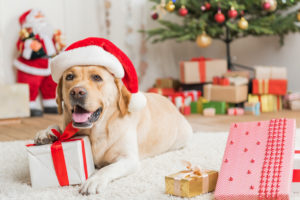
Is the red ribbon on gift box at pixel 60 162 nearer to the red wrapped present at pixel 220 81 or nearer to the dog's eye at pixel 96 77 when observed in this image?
the dog's eye at pixel 96 77

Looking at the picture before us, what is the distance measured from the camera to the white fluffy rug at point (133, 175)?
141cm

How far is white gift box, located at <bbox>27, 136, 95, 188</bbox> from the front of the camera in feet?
4.97

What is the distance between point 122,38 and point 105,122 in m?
2.48

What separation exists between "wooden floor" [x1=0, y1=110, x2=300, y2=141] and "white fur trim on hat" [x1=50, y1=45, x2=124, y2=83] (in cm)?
108

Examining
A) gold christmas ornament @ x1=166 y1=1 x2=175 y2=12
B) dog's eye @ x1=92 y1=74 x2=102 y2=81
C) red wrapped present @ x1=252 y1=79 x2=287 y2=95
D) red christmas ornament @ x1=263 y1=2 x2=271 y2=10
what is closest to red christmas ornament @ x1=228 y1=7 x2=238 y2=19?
red christmas ornament @ x1=263 y1=2 x2=271 y2=10

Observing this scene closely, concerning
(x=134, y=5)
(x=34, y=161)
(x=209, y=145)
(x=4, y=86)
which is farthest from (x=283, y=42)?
(x=34, y=161)

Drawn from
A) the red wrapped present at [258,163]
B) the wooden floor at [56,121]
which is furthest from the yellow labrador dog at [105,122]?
the wooden floor at [56,121]

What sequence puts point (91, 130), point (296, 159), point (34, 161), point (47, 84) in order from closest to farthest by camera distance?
1. point (296, 159)
2. point (34, 161)
3. point (91, 130)
4. point (47, 84)

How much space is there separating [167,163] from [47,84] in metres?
2.08

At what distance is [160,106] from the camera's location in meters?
2.02

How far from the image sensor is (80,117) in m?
1.53

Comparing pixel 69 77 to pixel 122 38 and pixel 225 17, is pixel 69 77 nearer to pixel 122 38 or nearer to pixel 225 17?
pixel 225 17

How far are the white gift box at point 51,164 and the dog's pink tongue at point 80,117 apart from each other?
0.07m

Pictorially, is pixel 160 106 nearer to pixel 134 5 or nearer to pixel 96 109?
pixel 96 109
